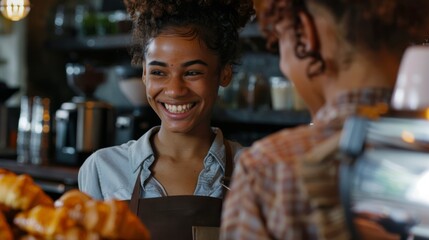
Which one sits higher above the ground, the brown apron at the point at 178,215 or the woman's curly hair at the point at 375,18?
the woman's curly hair at the point at 375,18

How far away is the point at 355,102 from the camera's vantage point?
2.96 ft

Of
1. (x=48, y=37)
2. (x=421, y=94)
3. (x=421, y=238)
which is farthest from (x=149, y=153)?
(x=48, y=37)

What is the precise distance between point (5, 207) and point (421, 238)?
724 millimetres

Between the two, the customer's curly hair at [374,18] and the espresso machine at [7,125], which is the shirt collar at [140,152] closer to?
the customer's curly hair at [374,18]

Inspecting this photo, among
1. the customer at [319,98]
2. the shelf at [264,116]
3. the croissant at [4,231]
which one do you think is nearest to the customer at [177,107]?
the croissant at [4,231]

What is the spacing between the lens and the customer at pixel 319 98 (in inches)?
33.5

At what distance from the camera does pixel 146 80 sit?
1.91 metres

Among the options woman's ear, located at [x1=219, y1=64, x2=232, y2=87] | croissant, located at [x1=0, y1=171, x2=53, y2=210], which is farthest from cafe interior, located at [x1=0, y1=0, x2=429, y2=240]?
croissant, located at [x1=0, y1=171, x2=53, y2=210]

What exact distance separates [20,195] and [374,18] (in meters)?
0.69

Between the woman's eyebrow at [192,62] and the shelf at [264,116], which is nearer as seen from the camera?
the woman's eyebrow at [192,62]

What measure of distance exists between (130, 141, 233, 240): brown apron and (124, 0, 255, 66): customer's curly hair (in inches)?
16.2

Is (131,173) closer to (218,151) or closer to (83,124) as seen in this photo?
(218,151)

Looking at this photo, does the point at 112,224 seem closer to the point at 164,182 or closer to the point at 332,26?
the point at 332,26

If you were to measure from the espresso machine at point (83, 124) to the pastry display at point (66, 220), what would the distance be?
10.8 feet
